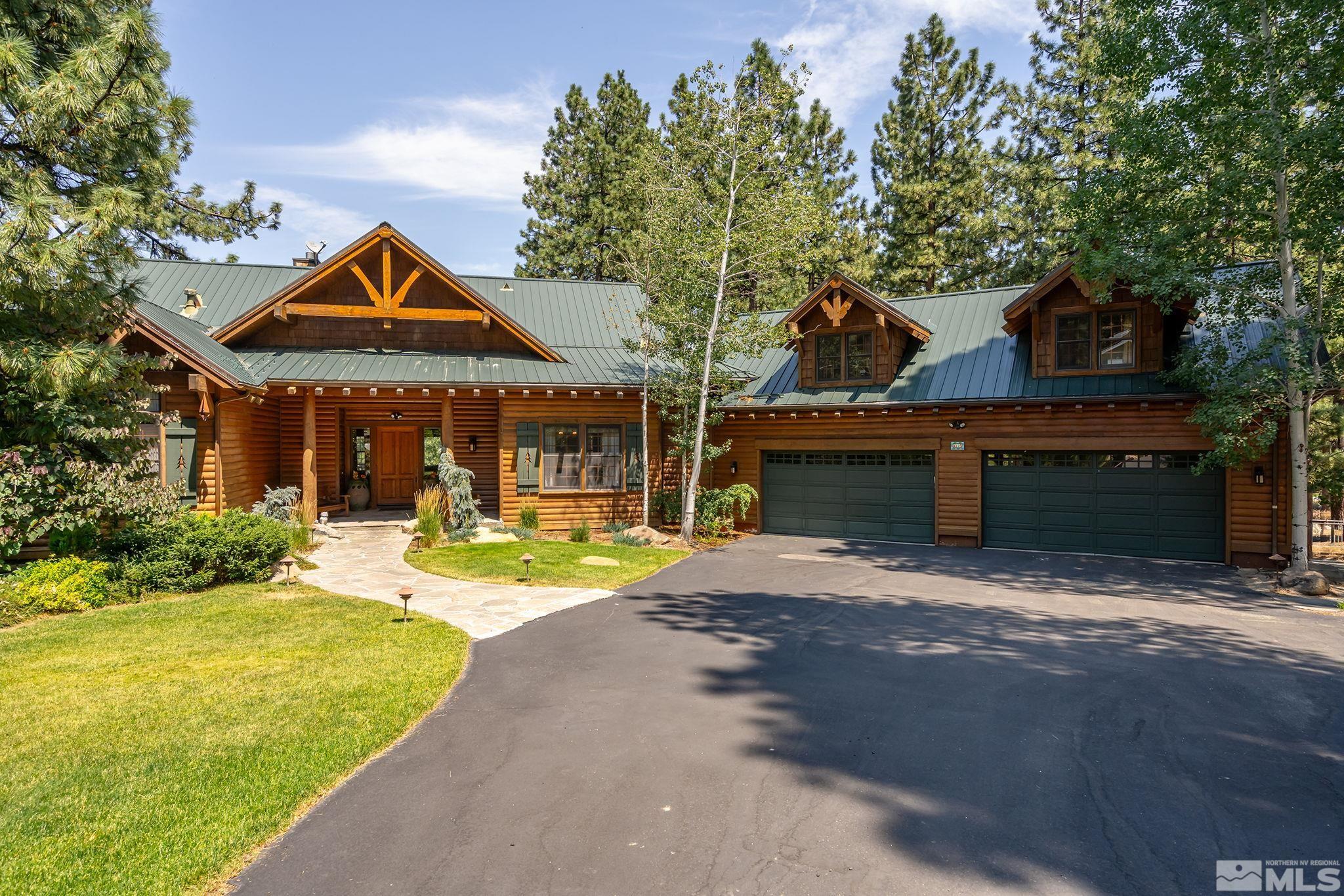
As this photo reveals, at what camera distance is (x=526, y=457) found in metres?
15.5

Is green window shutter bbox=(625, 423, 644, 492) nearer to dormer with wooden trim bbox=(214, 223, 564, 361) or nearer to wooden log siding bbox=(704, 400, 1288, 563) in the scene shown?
wooden log siding bbox=(704, 400, 1288, 563)

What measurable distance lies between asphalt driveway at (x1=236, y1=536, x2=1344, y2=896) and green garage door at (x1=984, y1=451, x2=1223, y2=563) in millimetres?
4748

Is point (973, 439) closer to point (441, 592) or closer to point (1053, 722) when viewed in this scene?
point (1053, 722)

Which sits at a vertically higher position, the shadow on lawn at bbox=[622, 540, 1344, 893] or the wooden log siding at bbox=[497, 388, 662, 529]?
the wooden log siding at bbox=[497, 388, 662, 529]

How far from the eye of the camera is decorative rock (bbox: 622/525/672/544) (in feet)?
48.1

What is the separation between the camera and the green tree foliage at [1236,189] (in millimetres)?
10445

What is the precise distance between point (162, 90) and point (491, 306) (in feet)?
24.9

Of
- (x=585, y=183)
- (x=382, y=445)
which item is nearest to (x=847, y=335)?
(x=382, y=445)

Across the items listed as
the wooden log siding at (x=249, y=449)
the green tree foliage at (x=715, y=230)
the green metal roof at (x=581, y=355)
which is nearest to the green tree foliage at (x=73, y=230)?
the green metal roof at (x=581, y=355)

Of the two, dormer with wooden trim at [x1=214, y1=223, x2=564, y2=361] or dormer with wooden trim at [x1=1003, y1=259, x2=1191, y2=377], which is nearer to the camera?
dormer with wooden trim at [x1=1003, y1=259, x2=1191, y2=377]

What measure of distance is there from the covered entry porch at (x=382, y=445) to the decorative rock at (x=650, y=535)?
3.93 m

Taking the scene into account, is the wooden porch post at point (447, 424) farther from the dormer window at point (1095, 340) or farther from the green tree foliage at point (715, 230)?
the dormer window at point (1095, 340)

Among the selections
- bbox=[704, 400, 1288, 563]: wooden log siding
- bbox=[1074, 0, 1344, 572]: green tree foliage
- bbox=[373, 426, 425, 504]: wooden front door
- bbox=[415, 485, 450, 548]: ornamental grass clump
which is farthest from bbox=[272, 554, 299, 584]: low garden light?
bbox=[1074, 0, 1344, 572]: green tree foliage

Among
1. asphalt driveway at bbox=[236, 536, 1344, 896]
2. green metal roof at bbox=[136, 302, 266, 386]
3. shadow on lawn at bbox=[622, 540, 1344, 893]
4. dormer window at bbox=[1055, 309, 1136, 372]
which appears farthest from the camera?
dormer window at bbox=[1055, 309, 1136, 372]
